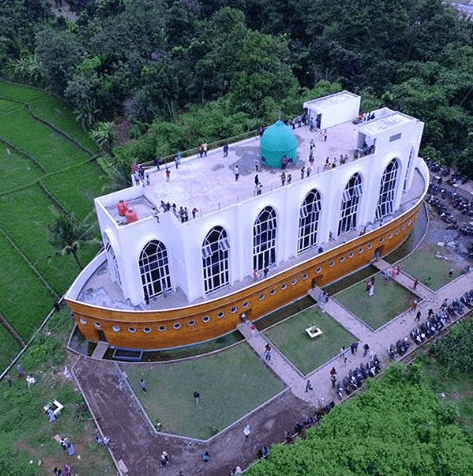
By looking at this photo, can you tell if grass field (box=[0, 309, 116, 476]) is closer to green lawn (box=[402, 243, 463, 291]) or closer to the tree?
the tree

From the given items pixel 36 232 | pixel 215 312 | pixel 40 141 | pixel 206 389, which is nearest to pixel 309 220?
pixel 215 312

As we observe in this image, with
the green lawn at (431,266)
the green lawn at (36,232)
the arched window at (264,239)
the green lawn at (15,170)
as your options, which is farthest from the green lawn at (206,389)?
the green lawn at (15,170)

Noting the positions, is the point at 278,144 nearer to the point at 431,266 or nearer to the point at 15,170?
the point at 431,266

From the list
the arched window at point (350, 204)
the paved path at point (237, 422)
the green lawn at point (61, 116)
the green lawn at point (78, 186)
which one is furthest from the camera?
the green lawn at point (61, 116)

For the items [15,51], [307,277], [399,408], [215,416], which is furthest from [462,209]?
[15,51]

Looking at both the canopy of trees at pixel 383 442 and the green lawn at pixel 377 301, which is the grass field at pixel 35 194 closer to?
the canopy of trees at pixel 383 442
